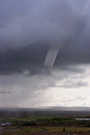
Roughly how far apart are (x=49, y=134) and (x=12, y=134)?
9.38 meters

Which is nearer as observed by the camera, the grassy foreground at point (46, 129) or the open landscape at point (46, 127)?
Answer: the grassy foreground at point (46, 129)

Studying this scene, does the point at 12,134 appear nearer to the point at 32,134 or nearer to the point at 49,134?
the point at 32,134

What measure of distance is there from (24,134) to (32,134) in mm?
2060

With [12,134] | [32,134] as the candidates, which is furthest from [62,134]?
[12,134]

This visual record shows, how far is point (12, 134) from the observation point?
6862cm

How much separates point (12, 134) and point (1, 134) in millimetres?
2770

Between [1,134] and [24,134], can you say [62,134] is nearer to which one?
[24,134]

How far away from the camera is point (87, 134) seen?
225 feet

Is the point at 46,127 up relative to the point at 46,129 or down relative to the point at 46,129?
up

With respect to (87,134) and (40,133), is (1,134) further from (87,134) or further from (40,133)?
(87,134)

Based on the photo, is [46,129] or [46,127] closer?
[46,129]

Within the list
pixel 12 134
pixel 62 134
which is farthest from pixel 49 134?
pixel 12 134

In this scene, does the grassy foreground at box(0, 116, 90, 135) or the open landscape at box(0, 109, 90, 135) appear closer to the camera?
the grassy foreground at box(0, 116, 90, 135)

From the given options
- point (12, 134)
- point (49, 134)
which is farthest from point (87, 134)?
point (12, 134)
